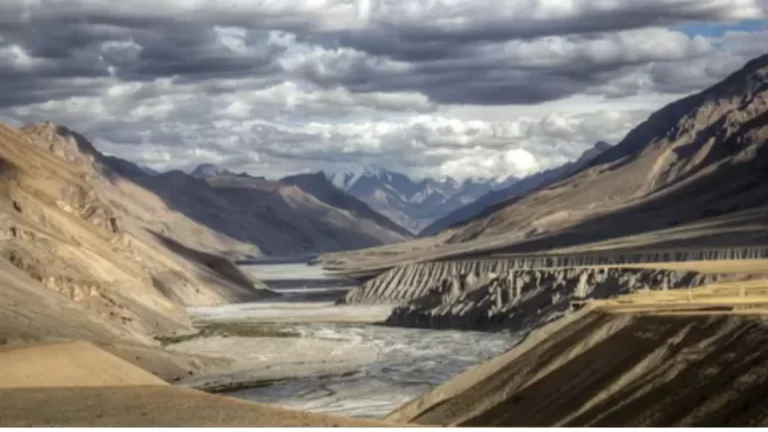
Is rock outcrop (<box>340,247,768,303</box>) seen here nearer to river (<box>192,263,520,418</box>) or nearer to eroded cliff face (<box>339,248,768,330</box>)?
eroded cliff face (<box>339,248,768,330</box>)

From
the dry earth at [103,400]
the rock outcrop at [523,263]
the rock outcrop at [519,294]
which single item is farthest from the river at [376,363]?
the rock outcrop at [523,263]

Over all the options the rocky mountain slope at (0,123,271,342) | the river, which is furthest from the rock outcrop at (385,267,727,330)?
the rocky mountain slope at (0,123,271,342)

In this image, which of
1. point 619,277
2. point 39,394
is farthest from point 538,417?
point 619,277

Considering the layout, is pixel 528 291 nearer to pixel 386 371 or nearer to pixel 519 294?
pixel 519 294

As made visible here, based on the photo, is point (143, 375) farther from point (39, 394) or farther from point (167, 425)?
point (167, 425)

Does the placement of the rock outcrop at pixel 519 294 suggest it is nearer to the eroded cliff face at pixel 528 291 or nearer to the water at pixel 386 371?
the eroded cliff face at pixel 528 291

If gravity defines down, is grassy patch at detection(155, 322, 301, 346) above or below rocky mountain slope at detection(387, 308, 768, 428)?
below

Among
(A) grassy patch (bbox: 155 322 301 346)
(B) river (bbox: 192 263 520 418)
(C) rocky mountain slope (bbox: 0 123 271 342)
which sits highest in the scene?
(C) rocky mountain slope (bbox: 0 123 271 342)
